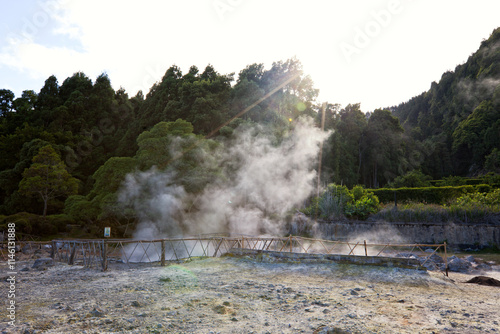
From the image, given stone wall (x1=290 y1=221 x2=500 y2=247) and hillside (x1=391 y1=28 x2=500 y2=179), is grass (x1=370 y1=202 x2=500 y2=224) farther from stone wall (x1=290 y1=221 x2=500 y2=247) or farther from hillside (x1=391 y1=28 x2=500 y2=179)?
hillside (x1=391 y1=28 x2=500 y2=179)

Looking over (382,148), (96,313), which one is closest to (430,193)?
(382,148)

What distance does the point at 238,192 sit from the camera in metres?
27.3

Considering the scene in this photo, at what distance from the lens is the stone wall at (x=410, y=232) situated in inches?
758

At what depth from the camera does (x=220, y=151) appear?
92.2 feet

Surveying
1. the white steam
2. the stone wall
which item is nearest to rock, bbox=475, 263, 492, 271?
the stone wall

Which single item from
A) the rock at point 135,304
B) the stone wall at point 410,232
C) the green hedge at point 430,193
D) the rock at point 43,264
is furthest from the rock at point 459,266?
the rock at point 43,264

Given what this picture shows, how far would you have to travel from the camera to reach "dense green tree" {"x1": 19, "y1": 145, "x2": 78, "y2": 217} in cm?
3134

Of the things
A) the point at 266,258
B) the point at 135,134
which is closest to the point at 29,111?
the point at 135,134

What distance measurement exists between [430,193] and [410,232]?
831cm

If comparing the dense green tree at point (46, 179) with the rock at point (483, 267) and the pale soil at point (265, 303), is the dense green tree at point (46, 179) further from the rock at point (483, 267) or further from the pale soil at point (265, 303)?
the rock at point (483, 267)

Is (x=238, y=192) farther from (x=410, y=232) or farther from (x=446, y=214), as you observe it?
(x=446, y=214)

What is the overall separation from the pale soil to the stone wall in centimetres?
922

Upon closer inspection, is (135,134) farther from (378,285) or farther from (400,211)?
(378,285)

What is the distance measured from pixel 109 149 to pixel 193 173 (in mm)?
23499
